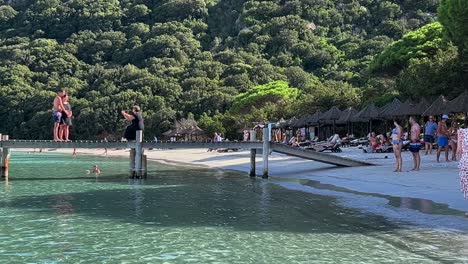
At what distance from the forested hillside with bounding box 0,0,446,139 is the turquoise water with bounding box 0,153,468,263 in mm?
32359

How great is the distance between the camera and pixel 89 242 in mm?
8688

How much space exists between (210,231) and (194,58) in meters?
95.4

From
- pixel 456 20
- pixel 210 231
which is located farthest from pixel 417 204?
pixel 456 20

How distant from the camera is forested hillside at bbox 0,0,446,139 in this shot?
2552 inches

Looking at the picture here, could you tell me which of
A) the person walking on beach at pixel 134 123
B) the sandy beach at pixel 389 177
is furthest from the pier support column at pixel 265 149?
the person walking on beach at pixel 134 123

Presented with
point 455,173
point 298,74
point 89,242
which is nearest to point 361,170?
point 455,173

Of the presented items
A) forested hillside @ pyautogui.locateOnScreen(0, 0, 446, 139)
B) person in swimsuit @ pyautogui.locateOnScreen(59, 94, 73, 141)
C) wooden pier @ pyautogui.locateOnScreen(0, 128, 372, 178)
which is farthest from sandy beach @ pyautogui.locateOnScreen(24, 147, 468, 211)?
forested hillside @ pyautogui.locateOnScreen(0, 0, 446, 139)

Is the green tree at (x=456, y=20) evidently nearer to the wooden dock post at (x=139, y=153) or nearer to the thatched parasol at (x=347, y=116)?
the thatched parasol at (x=347, y=116)

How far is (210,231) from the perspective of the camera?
9.62 metres

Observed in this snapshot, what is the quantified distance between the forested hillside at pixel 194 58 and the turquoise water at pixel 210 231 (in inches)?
1274

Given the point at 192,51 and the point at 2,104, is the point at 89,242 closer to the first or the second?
the point at 2,104

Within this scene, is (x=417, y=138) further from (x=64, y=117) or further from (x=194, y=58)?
(x=194, y=58)

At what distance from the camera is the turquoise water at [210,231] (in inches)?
301

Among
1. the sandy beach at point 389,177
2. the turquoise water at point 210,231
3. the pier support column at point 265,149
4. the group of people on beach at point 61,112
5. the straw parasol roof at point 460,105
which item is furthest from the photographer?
the straw parasol roof at point 460,105
